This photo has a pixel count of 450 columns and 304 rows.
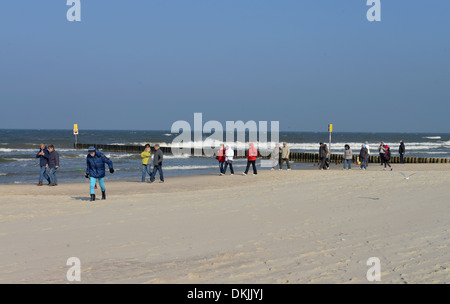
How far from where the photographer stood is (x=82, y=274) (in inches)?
243

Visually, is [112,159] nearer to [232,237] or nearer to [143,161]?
[143,161]

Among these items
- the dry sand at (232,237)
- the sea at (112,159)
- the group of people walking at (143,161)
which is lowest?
the sea at (112,159)

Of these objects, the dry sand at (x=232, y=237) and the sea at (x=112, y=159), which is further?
the sea at (x=112, y=159)

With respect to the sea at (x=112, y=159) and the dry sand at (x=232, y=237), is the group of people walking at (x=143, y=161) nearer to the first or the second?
the dry sand at (x=232, y=237)

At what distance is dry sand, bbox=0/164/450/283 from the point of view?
20.1ft

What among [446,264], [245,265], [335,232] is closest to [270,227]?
[335,232]

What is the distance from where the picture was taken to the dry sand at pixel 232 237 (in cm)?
613

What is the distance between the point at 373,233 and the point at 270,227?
1852mm

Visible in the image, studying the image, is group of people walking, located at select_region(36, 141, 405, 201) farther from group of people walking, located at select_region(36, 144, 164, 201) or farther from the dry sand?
the dry sand

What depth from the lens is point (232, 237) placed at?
8352mm
